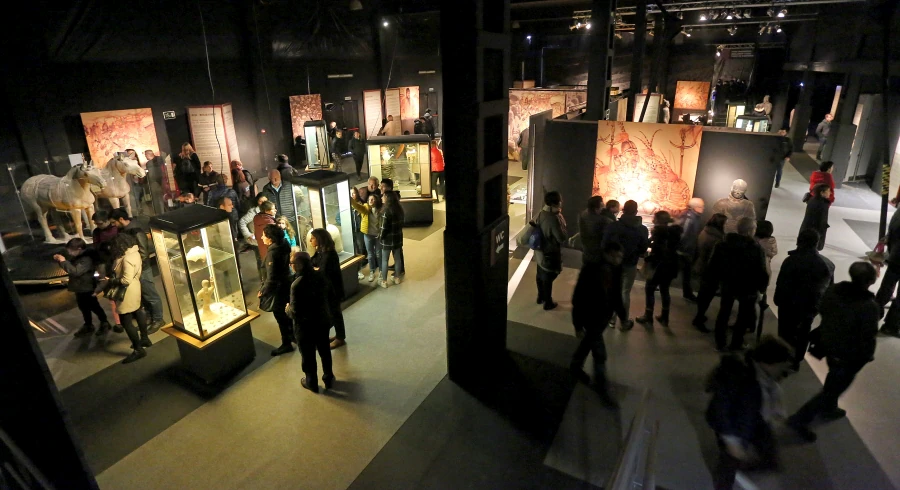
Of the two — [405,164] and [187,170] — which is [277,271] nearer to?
[405,164]

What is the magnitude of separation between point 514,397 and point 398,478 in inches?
58.4

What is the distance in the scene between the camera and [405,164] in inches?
409

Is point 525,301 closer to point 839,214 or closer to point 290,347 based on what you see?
point 290,347

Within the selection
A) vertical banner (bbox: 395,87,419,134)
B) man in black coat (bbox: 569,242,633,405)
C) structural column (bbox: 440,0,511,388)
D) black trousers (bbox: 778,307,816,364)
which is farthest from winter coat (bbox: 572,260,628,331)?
vertical banner (bbox: 395,87,419,134)

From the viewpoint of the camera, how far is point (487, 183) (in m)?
5.03

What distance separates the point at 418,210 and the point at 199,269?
566 cm

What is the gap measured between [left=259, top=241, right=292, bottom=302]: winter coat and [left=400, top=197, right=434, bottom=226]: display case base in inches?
202

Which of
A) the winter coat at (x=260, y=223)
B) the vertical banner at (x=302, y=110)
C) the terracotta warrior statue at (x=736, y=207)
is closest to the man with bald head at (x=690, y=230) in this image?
the terracotta warrior statue at (x=736, y=207)

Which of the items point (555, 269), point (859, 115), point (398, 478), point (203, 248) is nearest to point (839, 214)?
point (859, 115)

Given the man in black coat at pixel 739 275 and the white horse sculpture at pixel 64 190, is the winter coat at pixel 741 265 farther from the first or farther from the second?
the white horse sculpture at pixel 64 190

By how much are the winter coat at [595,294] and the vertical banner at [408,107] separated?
1522 centimetres

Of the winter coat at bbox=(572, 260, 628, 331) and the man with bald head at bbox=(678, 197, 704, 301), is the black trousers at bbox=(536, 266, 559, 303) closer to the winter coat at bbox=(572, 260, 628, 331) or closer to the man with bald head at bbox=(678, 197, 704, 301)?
the winter coat at bbox=(572, 260, 628, 331)

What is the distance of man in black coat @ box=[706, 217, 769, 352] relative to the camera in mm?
5086

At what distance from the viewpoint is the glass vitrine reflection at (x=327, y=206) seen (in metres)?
6.72
